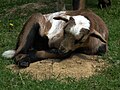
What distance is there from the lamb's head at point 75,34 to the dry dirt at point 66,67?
0.24m

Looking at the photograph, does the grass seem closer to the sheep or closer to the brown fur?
the sheep

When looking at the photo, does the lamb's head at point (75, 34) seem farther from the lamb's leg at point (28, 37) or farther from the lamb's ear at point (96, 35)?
the lamb's leg at point (28, 37)

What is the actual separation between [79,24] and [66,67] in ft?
2.71

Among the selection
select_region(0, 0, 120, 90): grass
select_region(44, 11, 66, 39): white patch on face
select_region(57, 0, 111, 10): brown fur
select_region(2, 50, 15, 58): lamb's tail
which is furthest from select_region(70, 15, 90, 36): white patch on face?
select_region(57, 0, 111, 10): brown fur

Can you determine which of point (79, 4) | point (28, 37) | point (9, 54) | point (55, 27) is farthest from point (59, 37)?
point (79, 4)

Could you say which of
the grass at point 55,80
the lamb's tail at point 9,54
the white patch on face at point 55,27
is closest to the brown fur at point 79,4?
the grass at point 55,80

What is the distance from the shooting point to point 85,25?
7.75 metres

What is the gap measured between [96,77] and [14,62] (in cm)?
157

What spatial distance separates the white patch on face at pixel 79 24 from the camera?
24.7 ft

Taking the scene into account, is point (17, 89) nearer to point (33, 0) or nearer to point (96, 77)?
point (96, 77)

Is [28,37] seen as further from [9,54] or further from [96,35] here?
[96,35]

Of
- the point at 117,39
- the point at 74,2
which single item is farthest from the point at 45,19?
the point at 74,2

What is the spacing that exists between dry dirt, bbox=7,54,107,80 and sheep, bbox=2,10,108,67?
13 cm

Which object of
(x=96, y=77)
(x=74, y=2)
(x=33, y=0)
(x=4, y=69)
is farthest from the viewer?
(x=33, y=0)
